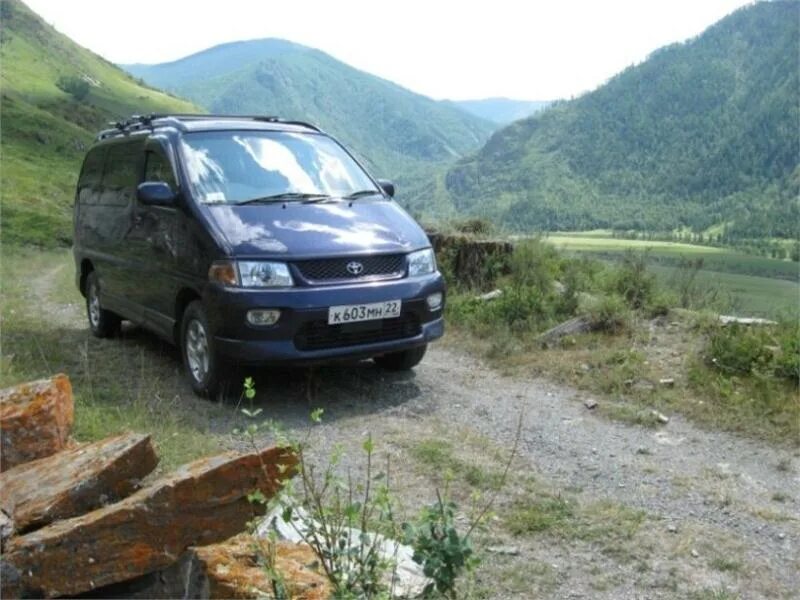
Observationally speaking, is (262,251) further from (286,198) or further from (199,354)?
(199,354)

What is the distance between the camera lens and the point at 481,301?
9305mm

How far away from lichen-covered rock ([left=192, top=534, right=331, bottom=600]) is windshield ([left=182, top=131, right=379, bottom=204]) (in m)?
3.67

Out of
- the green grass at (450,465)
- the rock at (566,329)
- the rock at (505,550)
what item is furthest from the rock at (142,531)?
the rock at (566,329)

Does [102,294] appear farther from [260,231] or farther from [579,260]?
[579,260]

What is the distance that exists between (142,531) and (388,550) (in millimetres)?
959

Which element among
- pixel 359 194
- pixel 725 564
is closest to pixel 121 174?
pixel 359 194

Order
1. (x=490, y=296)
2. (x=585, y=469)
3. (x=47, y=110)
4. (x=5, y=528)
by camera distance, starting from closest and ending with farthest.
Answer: (x=5, y=528), (x=585, y=469), (x=490, y=296), (x=47, y=110)

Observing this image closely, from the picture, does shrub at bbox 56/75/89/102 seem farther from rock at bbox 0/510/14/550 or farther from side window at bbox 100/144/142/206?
rock at bbox 0/510/14/550

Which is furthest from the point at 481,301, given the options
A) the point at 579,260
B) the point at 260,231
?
the point at 260,231

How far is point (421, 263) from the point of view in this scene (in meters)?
6.43

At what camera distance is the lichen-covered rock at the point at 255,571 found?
9.09ft

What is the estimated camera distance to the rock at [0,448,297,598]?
2.91 meters

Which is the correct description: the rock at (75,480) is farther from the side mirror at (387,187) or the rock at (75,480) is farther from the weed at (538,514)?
the side mirror at (387,187)

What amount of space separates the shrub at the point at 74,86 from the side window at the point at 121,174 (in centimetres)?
11676
